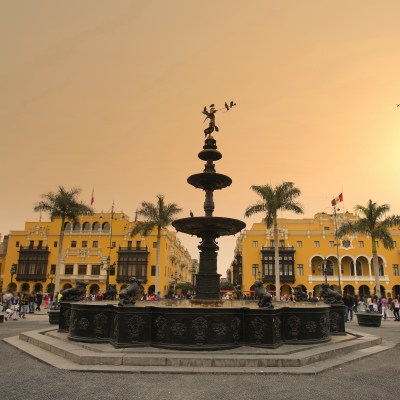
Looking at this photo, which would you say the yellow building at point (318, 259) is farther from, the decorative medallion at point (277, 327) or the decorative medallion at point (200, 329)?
the decorative medallion at point (200, 329)

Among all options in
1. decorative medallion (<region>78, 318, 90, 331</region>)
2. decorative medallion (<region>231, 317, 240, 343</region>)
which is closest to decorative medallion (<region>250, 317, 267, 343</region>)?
decorative medallion (<region>231, 317, 240, 343</region>)

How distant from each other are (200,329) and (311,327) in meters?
3.14

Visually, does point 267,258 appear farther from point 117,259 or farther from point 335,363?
point 335,363

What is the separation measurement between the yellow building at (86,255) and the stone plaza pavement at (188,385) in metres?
53.4

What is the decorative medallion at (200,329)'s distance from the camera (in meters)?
8.38

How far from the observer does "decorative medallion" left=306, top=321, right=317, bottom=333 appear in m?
9.42

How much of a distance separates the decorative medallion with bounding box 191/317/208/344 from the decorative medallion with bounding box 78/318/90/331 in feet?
9.52

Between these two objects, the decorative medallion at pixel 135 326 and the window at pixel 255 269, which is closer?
the decorative medallion at pixel 135 326

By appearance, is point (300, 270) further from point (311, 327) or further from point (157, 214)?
point (311, 327)

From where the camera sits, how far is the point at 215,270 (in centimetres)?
1168

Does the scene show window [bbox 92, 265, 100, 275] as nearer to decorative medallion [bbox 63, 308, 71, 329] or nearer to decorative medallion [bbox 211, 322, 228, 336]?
decorative medallion [bbox 63, 308, 71, 329]

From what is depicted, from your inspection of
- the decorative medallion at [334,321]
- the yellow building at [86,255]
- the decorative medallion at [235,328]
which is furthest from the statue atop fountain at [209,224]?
the yellow building at [86,255]

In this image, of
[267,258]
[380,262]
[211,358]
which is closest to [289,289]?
[267,258]

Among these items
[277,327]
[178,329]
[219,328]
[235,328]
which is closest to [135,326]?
[178,329]
